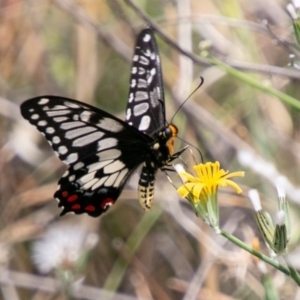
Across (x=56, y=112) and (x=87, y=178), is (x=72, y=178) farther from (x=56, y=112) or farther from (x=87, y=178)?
(x=56, y=112)

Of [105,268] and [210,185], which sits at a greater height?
[210,185]

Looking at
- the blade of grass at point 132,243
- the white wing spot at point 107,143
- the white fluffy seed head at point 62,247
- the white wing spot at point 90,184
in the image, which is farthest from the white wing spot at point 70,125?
the blade of grass at point 132,243

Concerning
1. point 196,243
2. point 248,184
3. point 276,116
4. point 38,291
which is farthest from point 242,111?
point 38,291

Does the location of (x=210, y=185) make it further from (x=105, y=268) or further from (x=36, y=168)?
(x=36, y=168)

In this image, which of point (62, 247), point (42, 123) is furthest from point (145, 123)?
point (62, 247)

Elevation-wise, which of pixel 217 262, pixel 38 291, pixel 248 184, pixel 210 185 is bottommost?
pixel 38 291

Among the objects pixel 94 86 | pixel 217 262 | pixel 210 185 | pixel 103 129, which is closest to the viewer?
pixel 210 185

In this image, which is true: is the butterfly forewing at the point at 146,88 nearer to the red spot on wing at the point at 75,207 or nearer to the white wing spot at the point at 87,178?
the white wing spot at the point at 87,178

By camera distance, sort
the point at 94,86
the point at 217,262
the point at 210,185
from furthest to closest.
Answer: the point at 94,86
the point at 217,262
the point at 210,185

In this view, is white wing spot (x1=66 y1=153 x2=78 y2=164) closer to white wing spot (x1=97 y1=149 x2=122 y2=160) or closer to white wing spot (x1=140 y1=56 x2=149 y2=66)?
white wing spot (x1=97 y1=149 x2=122 y2=160)
